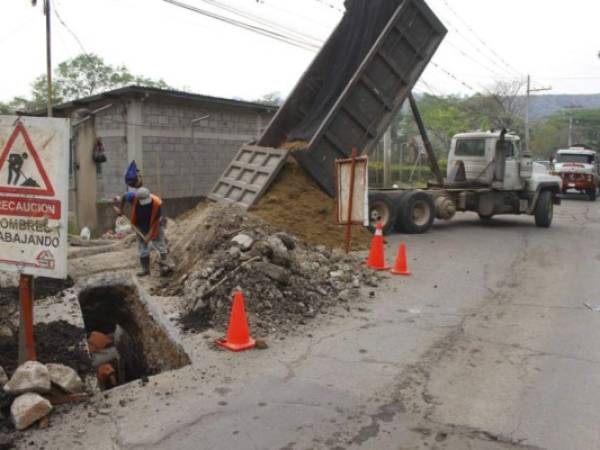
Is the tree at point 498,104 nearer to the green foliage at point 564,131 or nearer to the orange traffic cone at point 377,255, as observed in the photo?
the green foliage at point 564,131

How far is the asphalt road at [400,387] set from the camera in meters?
3.65

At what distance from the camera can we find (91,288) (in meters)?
7.11

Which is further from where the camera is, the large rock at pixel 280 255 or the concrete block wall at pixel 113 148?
the concrete block wall at pixel 113 148

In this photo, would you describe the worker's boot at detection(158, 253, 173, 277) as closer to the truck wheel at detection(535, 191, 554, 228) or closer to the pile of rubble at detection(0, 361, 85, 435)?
the pile of rubble at detection(0, 361, 85, 435)

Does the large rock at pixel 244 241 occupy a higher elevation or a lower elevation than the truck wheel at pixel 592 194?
lower

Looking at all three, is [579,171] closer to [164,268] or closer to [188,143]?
[188,143]

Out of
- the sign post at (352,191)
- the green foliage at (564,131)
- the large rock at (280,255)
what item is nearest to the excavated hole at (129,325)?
the large rock at (280,255)

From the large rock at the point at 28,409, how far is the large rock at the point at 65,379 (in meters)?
0.22

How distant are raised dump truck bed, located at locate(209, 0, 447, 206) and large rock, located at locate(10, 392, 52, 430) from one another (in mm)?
6507

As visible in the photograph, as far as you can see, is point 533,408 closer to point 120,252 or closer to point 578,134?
point 120,252

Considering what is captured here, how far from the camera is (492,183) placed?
13695 millimetres

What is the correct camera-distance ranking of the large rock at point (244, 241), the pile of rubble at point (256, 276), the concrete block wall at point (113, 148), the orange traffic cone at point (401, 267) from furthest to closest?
the concrete block wall at point (113, 148), the orange traffic cone at point (401, 267), the large rock at point (244, 241), the pile of rubble at point (256, 276)

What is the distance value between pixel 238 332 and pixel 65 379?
1.65m

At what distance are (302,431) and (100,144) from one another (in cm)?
1248
